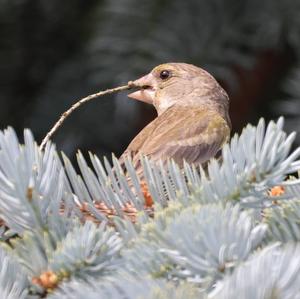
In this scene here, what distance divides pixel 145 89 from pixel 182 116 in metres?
0.30

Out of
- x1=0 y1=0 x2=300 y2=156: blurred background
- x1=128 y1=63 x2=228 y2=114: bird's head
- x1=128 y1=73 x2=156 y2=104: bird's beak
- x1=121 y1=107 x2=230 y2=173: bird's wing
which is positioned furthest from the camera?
x1=0 y1=0 x2=300 y2=156: blurred background

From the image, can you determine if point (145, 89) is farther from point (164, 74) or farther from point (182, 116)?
point (182, 116)

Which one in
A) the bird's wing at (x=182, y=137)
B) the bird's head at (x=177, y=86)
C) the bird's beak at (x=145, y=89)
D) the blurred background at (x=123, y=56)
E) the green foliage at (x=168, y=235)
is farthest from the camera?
the blurred background at (x=123, y=56)

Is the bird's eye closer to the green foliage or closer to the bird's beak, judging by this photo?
the bird's beak

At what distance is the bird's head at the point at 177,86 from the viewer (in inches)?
154

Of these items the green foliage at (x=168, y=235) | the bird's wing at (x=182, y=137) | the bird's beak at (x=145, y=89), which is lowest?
the bird's wing at (x=182, y=137)

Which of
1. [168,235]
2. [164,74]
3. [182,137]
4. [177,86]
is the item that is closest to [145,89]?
[164,74]

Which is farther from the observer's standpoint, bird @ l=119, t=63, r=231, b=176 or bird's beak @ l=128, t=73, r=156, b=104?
bird's beak @ l=128, t=73, r=156, b=104

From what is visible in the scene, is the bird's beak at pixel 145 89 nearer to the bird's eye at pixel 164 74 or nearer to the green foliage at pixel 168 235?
the bird's eye at pixel 164 74

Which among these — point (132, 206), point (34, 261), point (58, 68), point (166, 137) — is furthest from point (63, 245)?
point (58, 68)

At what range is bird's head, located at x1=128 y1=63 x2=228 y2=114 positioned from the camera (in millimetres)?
3924

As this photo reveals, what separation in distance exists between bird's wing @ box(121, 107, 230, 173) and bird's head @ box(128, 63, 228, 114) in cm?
16

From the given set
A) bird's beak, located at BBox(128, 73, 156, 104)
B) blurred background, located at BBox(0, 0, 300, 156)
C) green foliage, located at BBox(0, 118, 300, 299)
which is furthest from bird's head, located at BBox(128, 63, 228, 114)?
green foliage, located at BBox(0, 118, 300, 299)

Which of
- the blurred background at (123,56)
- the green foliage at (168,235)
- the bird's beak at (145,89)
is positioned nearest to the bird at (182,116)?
the bird's beak at (145,89)
